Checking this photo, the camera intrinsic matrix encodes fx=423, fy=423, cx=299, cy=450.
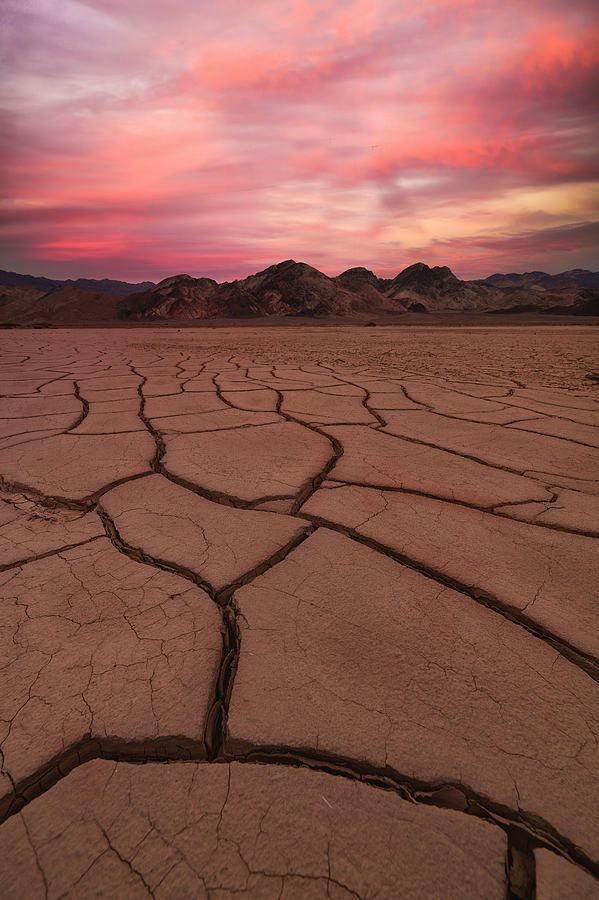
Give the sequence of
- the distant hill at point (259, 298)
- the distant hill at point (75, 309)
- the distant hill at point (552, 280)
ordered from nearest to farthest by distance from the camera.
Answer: the distant hill at point (75, 309) → the distant hill at point (259, 298) → the distant hill at point (552, 280)

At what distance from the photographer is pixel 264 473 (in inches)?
55.0

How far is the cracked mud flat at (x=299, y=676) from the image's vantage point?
1.43 feet

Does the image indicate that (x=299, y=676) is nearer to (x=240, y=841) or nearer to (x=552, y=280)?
(x=240, y=841)

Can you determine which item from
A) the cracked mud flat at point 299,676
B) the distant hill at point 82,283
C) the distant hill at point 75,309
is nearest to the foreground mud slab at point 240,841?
the cracked mud flat at point 299,676

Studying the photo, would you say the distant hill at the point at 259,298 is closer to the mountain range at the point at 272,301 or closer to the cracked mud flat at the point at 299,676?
the mountain range at the point at 272,301

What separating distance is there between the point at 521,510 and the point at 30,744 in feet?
3.75

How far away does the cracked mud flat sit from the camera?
437mm

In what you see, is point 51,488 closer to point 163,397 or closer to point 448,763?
point 448,763

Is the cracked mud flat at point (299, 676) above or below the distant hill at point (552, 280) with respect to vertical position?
below

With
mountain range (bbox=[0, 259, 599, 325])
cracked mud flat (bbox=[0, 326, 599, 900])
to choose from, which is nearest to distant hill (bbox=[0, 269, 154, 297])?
mountain range (bbox=[0, 259, 599, 325])

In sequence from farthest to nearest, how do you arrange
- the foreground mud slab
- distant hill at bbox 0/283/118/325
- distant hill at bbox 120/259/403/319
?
distant hill at bbox 120/259/403/319 → distant hill at bbox 0/283/118/325 → the foreground mud slab

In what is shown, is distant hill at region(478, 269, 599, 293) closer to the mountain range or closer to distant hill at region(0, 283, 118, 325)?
the mountain range

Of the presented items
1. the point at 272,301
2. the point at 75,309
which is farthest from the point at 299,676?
the point at 75,309

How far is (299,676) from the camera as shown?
640 mm
